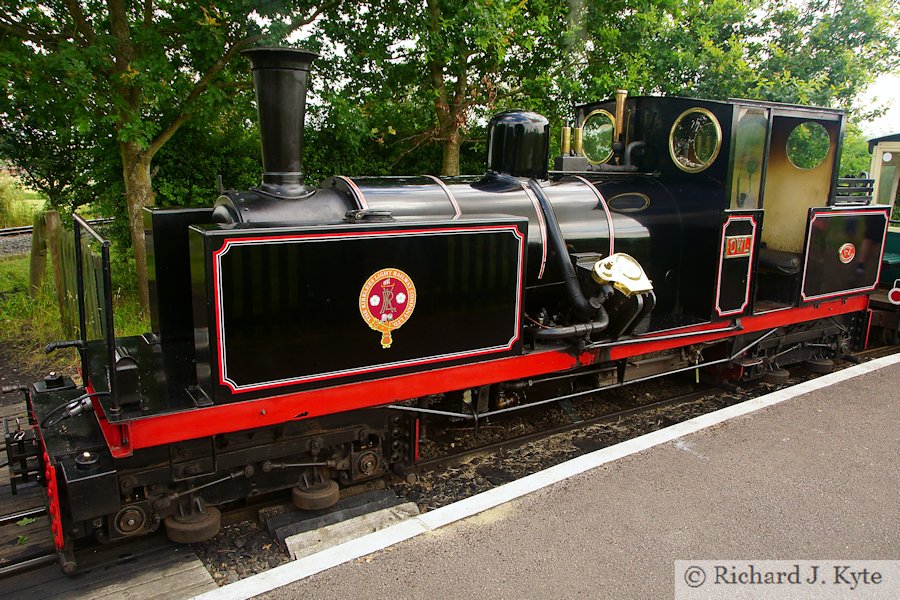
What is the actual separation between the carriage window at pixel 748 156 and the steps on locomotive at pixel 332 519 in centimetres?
358

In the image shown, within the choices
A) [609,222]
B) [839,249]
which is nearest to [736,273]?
[609,222]

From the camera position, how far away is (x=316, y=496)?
3.80 metres

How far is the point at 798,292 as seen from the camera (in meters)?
6.04

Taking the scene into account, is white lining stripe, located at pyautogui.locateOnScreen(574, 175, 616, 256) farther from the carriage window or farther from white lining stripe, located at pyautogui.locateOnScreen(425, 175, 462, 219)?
white lining stripe, located at pyautogui.locateOnScreen(425, 175, 462, 219)

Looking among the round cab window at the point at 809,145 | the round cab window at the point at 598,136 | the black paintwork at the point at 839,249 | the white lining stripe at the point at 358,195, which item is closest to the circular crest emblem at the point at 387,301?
the white lining stripe at the point at 358,195

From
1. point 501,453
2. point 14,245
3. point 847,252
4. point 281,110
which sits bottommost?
point 501,453

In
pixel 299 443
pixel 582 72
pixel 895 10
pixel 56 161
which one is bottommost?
pixel 299 443

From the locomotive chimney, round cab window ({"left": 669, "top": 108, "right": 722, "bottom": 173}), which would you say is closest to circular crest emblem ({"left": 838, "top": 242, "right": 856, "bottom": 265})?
round cab window ({"left": 669, "top": 108, "right": 722, "bottom": 173})

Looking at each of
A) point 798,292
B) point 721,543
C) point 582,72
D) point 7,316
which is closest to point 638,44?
point 582,72

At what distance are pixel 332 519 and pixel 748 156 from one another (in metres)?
4.22

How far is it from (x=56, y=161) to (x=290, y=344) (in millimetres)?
6576

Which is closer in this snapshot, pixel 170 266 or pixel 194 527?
pixel 194 527

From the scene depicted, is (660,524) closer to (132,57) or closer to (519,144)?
(519,144)

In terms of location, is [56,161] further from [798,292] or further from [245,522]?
[798,292]
